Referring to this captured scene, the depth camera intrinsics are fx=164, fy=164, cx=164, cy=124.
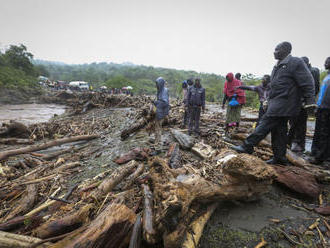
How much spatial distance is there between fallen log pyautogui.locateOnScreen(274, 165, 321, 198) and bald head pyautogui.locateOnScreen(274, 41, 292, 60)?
201cm

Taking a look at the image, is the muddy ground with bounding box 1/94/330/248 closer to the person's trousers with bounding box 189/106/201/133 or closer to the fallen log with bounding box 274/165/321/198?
the fallen log with bounding box 274/165/321/198

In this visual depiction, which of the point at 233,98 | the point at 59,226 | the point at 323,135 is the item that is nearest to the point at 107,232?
the point at 59,226

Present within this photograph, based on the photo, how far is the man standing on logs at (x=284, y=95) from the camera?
108 inches

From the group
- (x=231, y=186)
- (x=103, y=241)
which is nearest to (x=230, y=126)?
(x=231, y=186)

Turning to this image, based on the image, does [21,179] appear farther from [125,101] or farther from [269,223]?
[125,101]

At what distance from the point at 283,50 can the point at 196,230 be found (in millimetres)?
3238

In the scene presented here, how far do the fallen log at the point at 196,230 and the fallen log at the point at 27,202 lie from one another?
2823 mm

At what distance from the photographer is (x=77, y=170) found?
14.2ft

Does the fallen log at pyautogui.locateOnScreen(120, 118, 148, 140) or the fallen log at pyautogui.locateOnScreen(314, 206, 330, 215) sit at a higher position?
the fallen log at pyautogui.locateOnScreen(314, 206, 330, 215)

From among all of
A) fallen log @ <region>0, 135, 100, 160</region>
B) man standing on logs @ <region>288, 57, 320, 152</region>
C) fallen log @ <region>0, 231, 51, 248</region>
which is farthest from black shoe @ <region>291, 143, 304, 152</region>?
fallen log @ <region>0, 135, 100, 160</region>

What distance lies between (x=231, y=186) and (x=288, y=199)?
1045 mm

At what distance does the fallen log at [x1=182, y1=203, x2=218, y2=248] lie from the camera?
1.72 m

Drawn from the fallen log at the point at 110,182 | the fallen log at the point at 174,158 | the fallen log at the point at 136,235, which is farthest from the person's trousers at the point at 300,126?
the fallen log at the point at 136,235

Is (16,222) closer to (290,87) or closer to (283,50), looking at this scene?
(290,87)
